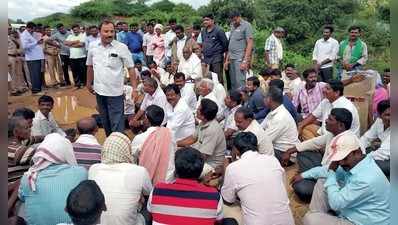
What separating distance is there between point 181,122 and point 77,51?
241 inches

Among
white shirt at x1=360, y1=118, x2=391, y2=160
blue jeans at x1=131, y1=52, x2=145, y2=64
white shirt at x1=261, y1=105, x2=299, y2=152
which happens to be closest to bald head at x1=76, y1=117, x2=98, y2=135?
white shirt at x1=261, y1=105, x2=299, y2=152

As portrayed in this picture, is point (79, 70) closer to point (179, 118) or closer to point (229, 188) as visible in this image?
point (179, 118)

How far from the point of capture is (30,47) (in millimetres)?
10539

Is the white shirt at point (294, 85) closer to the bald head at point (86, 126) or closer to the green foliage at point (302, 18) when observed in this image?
the bald head at point (86, 126)

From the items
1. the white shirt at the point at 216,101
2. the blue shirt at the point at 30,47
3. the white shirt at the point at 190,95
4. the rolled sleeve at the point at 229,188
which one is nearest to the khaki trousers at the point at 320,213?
the rolled sleeve at the point at 229,188

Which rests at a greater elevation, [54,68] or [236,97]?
[236,97]

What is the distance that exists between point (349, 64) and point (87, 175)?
576 centimetres

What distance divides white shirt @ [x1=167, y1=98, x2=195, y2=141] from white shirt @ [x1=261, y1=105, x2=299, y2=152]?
986mm

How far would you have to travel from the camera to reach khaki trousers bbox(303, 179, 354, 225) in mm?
3674

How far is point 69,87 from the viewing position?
11.9 meters

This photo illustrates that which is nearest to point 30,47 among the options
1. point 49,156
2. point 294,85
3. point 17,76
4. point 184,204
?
point 17,76

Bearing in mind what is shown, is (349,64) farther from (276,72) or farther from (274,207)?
(274,207)

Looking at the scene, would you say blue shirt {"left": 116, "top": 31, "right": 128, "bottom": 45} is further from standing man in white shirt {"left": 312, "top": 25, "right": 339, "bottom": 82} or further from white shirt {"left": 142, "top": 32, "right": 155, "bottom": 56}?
standing man in white shirt {"left": 312, "top": 25, "right": 339, "bottom": 82}

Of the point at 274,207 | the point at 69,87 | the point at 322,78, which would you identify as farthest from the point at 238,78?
the point at 69,87
